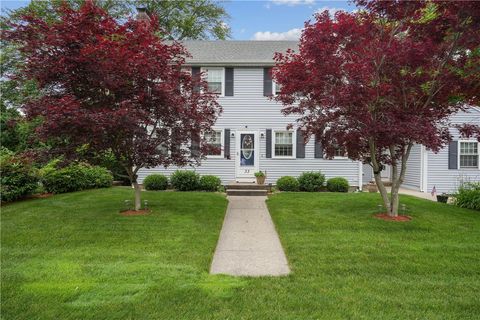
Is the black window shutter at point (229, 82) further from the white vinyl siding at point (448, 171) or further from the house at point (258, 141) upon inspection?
the white vinyl siding at point (448, 171)

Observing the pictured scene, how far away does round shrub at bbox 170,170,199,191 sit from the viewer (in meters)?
12.3

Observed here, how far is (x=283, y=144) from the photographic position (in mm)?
13070

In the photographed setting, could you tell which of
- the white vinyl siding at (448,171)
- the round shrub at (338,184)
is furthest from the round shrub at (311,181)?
the white vinyl siding at (448,171)

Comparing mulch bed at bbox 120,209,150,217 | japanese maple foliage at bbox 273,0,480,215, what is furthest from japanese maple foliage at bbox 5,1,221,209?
japanese maple foliage at bbox 273,0,480,215

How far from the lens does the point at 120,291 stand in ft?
11.5

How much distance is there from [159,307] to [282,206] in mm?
5965

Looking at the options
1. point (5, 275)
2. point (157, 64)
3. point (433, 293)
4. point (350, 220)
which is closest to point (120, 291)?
point (5, 275)

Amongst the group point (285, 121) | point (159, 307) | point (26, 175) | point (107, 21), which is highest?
point (107, 21)

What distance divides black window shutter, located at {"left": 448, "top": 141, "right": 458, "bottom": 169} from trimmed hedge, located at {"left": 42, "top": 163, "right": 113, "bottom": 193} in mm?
13785

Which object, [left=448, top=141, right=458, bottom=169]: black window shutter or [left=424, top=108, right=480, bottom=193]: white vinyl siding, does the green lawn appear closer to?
[left=424, top=108, right=480, bottom=193]: white vinyl siding

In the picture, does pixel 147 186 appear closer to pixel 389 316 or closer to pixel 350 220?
pixel 350 220

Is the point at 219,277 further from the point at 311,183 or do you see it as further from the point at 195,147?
the point at 311,183

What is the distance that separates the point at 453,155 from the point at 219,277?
13.0 meters

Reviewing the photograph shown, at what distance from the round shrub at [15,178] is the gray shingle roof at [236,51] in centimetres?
683
